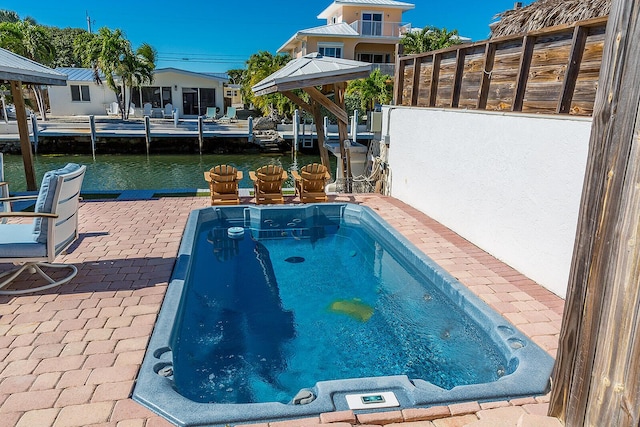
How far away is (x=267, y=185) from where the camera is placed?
8.95 metres

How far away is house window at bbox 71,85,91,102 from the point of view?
3104 cm

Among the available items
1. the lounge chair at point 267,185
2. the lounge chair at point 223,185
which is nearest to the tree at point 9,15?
the lounge chair at point 223,185

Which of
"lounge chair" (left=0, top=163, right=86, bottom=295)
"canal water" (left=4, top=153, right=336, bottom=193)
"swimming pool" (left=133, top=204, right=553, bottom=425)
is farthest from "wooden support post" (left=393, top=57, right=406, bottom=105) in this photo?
"lounge chair" (left=0, top=163, right=86, bottom=295)

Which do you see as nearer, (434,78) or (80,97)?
(434,78)

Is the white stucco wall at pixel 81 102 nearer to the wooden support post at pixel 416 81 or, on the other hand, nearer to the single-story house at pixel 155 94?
the single-story house at pixel 155 94

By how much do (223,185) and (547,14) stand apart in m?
6.41

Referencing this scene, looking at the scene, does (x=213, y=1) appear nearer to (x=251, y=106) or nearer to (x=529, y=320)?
(x=251, y=106)

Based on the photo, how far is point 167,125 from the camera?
84.4 ft

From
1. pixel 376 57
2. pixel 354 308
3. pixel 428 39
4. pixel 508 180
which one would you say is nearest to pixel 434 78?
pixel 508 180

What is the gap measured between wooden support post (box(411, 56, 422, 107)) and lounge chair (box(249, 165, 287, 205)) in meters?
2.91

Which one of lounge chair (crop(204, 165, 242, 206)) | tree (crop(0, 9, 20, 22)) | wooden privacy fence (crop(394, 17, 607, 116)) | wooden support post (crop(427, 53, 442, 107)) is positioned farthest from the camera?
tree (crop(0, 9, 20, 22))

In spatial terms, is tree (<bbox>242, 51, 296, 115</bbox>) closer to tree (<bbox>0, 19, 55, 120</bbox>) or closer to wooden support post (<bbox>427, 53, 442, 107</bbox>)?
tree (<bbox>0, 19, 55, 120</bbox>)

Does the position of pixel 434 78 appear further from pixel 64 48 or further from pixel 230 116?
pixel 64 48

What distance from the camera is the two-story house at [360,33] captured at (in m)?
30.5
